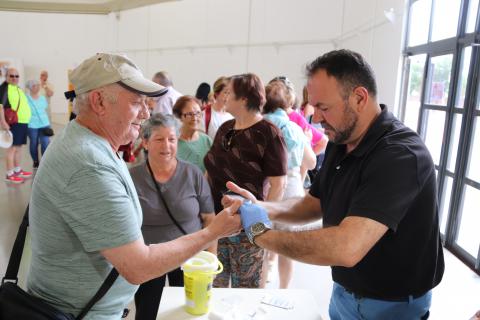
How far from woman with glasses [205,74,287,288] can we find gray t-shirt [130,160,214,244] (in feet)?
0.85

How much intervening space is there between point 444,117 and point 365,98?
10.8 ft

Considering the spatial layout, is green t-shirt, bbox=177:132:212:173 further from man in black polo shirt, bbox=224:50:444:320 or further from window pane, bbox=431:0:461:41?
window pane, bbox=431:0:461:41

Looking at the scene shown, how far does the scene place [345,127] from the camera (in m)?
1.29

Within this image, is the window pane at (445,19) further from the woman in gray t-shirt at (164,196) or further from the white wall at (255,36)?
the woman in gray t-shirt at (164,196)

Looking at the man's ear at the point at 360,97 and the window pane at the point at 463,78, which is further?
the window pane at the point at 463,78

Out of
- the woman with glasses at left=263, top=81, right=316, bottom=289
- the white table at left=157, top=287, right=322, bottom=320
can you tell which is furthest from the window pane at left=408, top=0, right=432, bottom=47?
the white table at left=157, top=287, right=322, bottom=320

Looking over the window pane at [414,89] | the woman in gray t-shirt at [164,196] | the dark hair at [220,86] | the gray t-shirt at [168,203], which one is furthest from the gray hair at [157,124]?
the window pane at [414,89]

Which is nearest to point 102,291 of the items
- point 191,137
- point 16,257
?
point 16,257

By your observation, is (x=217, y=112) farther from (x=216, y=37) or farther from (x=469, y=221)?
(x=216, y=37)

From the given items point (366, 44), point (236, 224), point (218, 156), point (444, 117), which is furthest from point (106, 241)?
point (366, 44)

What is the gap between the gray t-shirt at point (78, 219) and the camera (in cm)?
99

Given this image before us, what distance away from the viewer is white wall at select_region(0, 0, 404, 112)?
542 centimetres

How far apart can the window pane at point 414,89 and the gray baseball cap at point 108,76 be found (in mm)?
4154

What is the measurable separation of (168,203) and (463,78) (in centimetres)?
316
